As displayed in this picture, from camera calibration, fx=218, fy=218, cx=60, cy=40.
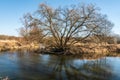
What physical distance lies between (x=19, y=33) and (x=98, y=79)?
38.2 m

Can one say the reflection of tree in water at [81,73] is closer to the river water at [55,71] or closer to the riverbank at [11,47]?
the river water at [55,71]

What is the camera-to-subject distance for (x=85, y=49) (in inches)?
1113

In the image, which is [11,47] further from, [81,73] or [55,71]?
[81,73]

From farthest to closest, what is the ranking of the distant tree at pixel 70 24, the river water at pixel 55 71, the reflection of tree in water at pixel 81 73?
1. the distant tree at pixel 70 24
2. the reflection of tree in water at pixel 81 73
3. the river water at pixel 55 71

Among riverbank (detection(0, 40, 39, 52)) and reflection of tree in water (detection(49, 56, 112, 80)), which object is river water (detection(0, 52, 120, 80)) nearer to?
reflection of tree in water (detection(49, 56, 112, 80))

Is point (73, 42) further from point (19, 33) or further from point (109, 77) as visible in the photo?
point (19, 33)

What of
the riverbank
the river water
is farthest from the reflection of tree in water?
the riverbank

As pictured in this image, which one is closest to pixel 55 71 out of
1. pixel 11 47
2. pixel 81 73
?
pixel 81 73

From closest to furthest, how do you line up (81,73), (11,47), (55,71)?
(81,73), (55,71), (11,47)

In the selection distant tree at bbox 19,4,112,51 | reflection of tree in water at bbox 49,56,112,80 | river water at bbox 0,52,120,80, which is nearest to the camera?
river water at bbox 0,52,120,80

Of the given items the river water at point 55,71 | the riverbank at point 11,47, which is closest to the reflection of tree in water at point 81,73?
the river water at point 55,71

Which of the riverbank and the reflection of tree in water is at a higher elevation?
the riverbank

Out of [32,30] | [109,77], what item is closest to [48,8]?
[32,30]

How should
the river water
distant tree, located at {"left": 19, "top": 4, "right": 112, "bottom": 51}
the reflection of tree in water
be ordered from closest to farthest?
the river water → the reflection of tree in water → distant tree, located at {"left": 19, "top": 4, "right": 112, "bottom": 51}
